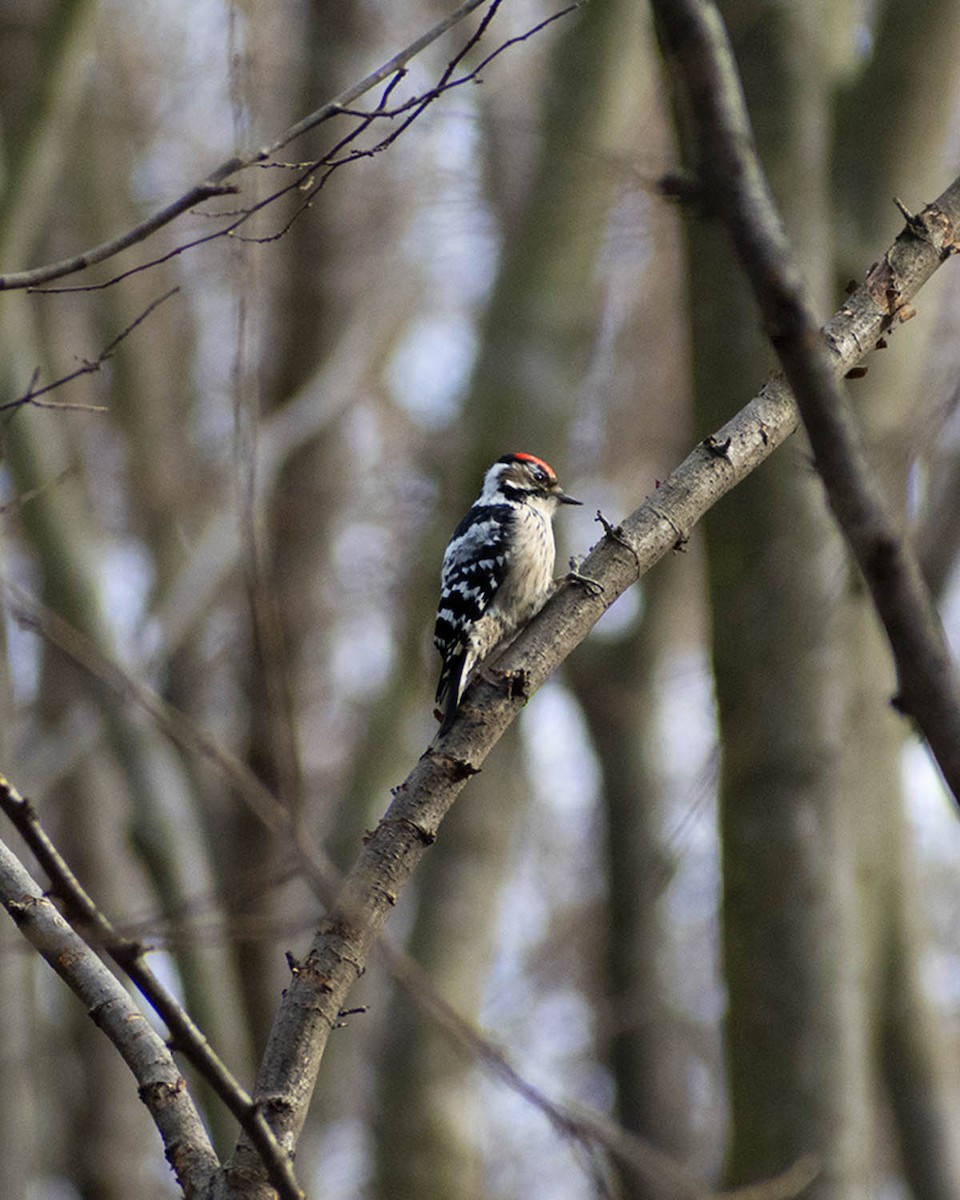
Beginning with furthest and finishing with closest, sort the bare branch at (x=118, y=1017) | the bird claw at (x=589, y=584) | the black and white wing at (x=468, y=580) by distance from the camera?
the black and white wing at (x=468, y=580), the bird claw at (x=589, y=584), the bare branch at (x=118, y=1017)

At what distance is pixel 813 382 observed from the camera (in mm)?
1619

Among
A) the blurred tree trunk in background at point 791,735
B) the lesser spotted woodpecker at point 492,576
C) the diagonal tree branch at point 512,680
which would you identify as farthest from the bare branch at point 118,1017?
the blurred tree trunk in background at point 791,735

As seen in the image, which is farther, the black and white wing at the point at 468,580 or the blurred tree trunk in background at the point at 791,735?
the black and white wing at the point at 468,580

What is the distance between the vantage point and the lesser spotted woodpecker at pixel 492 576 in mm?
4777

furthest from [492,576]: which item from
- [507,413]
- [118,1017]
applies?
[118,1017]

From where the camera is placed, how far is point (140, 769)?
22.6 ft

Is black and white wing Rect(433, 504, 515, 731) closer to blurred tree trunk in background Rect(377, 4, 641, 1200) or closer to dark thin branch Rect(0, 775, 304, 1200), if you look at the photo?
blurred tree trunk in background Rect(377, 4, 641, 1200)

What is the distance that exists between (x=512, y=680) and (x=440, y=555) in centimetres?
430

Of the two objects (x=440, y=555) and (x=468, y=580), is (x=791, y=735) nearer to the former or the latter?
(x=468, y=580)

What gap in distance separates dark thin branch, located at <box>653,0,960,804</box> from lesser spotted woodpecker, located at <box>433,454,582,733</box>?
8.96ft

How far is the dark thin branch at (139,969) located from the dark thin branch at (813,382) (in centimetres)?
101

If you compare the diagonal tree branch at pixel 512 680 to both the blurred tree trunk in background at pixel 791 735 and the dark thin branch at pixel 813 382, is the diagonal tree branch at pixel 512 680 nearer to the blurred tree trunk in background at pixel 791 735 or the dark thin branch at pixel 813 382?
the dark thin branch at pixel 813 382

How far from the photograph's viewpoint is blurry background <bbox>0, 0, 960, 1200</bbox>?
16.1ft

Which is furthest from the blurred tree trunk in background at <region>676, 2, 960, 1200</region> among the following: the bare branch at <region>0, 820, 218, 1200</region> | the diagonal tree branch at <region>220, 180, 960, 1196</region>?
the bare branch at <region>0, 820, 218, 1200</region>
